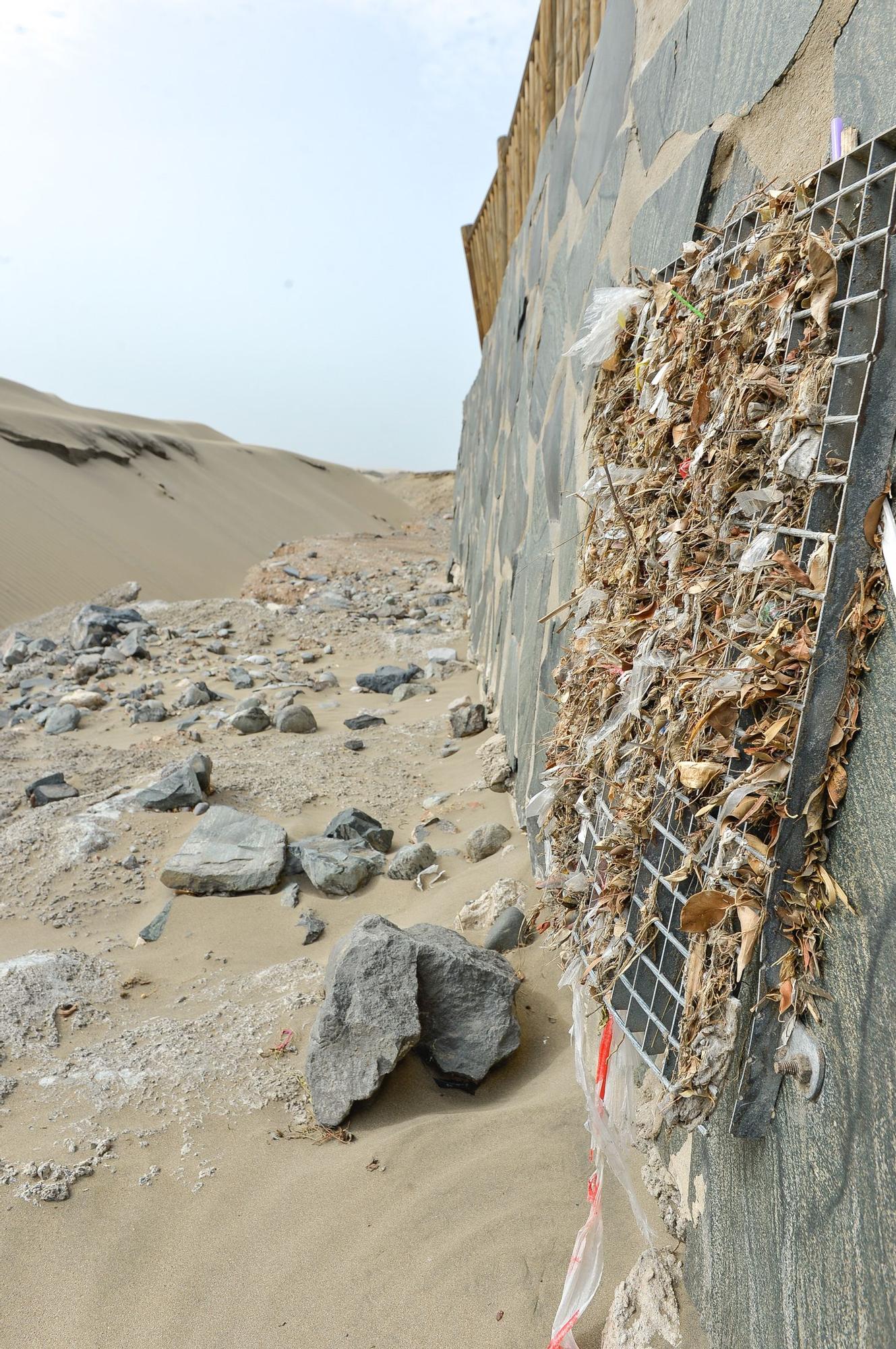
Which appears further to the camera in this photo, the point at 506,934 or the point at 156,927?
the point at 156,927

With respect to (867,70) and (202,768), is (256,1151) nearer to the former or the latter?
(867,70)

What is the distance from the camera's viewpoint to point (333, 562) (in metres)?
11.5

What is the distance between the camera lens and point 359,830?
11.3 ft

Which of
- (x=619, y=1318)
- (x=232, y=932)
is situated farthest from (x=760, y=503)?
(x=232, y=932)

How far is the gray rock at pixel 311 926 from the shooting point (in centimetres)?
283

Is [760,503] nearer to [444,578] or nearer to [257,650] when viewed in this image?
[257,650]

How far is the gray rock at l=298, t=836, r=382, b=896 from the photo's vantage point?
3.10 meters

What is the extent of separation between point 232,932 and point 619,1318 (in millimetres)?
1867

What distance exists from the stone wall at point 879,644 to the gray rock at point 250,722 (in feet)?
8.68

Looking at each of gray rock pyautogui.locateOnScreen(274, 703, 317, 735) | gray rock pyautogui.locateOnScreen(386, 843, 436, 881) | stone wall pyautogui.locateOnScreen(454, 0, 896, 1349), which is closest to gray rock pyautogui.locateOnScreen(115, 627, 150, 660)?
gray rock pyautogui.locateOnScreen(274, 703, 317, 735)

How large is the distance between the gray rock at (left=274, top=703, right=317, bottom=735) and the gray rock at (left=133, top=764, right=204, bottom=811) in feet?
3.66

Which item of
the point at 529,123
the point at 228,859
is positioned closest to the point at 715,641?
the point at 228,859

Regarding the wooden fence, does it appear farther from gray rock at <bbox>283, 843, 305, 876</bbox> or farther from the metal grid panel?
gray rock at <bbox>283, 843, 305, 876</bbox>

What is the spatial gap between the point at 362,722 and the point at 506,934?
2.66 m
